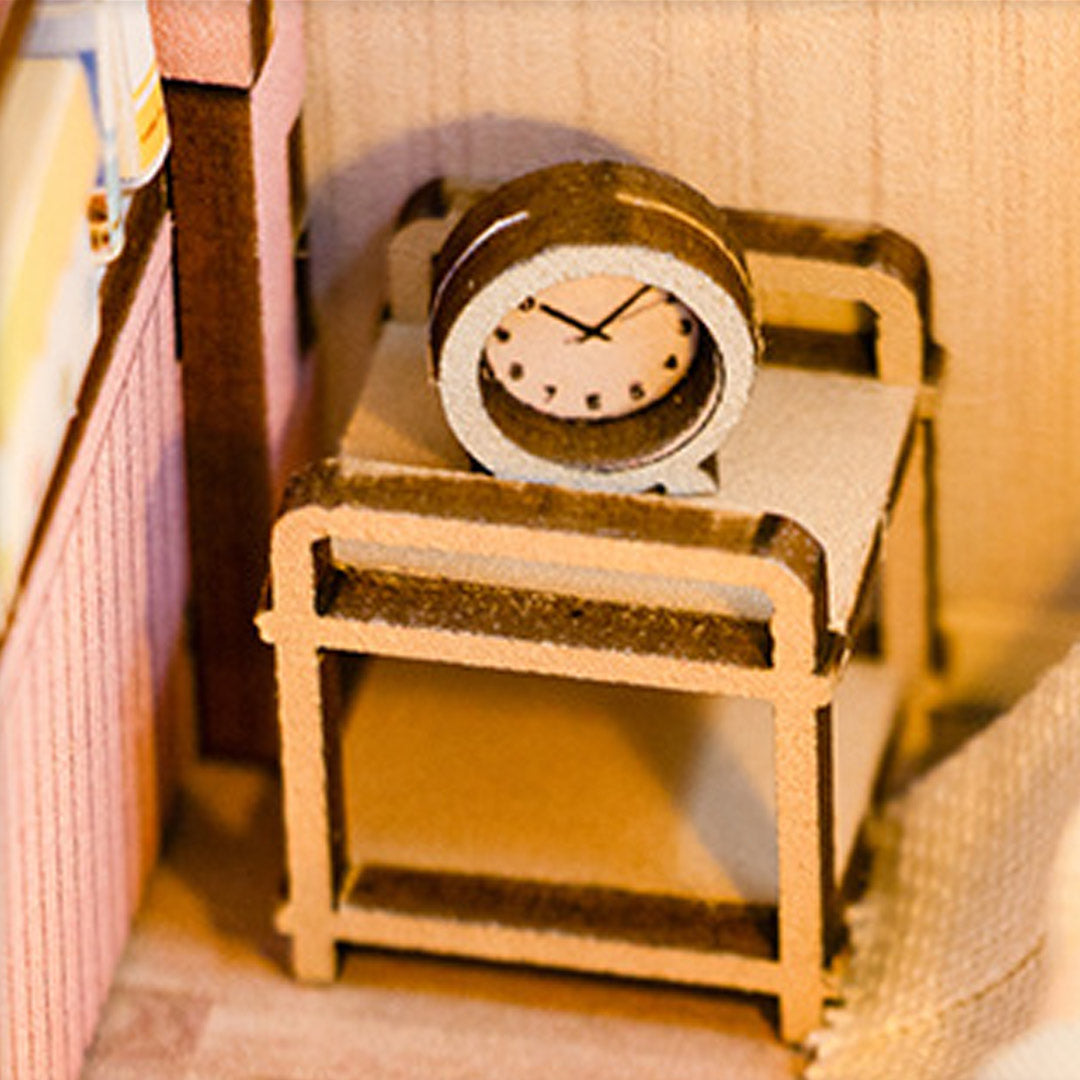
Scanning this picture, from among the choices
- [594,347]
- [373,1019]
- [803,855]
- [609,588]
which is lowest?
A: [373,1019]

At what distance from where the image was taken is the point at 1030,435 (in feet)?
8.17

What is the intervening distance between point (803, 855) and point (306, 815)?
0.35 meters

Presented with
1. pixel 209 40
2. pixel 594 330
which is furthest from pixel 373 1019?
pixel 209 40

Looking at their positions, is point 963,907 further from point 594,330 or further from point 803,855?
point 594,330

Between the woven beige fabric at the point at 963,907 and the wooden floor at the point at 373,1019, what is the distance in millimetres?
81

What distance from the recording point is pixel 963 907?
242 centimetres

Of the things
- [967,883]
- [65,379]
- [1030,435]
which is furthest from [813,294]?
[65,379]

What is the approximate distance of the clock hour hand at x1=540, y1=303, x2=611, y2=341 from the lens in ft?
7.28

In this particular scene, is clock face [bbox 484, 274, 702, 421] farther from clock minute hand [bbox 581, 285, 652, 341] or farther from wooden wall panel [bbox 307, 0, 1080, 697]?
wooden wall panel [bbox 307, 0, 1080, 697]

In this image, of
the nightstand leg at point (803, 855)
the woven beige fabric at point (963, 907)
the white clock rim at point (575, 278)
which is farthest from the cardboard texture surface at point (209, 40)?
the woven beige fabric at point (963, 907)

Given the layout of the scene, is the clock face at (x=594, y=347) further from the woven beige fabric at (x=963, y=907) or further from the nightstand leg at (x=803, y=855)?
the woven beige fabric at (x=963, y=907)

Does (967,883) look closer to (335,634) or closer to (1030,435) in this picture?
(1030,435)

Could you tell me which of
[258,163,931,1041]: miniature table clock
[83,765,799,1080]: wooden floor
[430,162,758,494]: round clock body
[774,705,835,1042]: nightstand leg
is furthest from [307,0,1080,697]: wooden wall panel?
[83,765,799,1080]: wooden floor

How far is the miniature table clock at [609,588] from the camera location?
217 cm
